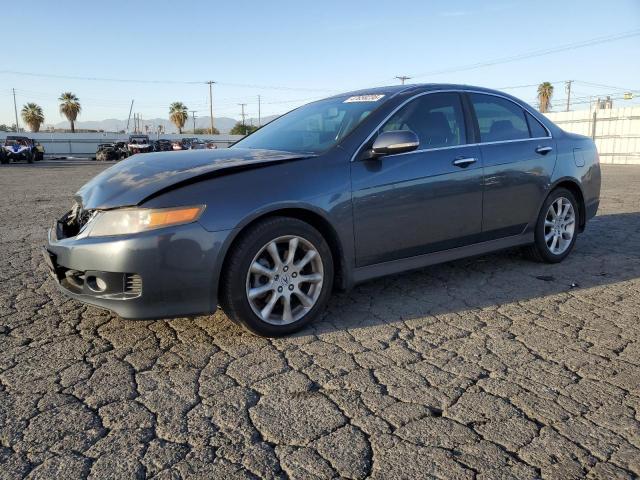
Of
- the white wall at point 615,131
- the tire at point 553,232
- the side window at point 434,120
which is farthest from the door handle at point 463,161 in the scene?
the white wall at point 615,131

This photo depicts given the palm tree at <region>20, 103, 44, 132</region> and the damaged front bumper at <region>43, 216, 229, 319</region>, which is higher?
the palm tree at <region>20, 103, 44, 132</region>

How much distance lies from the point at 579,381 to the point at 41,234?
639 cm

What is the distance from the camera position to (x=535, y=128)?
16.4ft

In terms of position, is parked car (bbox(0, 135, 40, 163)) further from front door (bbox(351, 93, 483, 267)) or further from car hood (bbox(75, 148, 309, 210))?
front door (bbox(351, 93, 483, 267))

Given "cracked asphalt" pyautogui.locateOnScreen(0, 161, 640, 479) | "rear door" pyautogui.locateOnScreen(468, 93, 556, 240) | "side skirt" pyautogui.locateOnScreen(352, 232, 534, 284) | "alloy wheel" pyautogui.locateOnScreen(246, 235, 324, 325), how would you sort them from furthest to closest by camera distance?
"rear door" pyautogui.locateOnScreen(468, 93, 556, 240) → "side skirt" pyautogui.locateOnScreen(352, 232, 534, 284) → "alloy wheel" pyautogui.locateOnScreen(246, 235, 324, 325) → "cracked asphalt" pyautogui.locateOnScreen(0, 161, 640, 479)

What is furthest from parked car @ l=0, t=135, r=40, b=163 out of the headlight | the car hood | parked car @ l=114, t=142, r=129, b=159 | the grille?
the grille

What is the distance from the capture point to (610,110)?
81.7ft

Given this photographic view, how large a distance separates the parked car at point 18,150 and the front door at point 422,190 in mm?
32008

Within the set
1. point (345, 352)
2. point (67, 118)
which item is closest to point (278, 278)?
point (345, 352)

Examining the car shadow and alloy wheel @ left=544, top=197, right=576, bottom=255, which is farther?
alloy wheel @ left=544, top=197, right=576, bottom=255

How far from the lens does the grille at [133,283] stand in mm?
2989

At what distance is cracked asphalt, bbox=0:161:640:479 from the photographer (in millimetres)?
2125

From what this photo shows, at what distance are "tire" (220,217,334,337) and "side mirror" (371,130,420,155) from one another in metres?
0.72

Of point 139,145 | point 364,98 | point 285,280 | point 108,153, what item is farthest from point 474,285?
point 108,153
